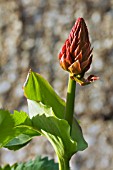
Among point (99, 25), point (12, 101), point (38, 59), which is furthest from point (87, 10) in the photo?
point (12, 101)

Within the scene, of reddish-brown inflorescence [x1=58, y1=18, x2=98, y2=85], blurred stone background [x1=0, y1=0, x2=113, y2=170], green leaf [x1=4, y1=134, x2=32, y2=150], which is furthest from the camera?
blurred stone background [x1=0, y1=0, x2=113, y2=170]

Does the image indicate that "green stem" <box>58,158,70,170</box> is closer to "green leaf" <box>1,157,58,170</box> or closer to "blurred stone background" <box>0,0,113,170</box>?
"green leaf" <box>1,157,58,170</box>

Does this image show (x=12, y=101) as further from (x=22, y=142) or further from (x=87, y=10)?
(x=22, y=142)

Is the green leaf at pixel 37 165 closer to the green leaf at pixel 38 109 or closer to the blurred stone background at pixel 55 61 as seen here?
the green leaf at pixel 38 109

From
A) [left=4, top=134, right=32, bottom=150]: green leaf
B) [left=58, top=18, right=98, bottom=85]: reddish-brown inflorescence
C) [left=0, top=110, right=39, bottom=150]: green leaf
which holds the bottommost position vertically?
[left=4, top=134, right=32, bottom=150]: green leaf

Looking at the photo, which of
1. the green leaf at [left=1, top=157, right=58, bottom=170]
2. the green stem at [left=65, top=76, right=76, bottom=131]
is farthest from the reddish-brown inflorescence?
the green leaf at [left=1, top=157, right=58, bottom=170]

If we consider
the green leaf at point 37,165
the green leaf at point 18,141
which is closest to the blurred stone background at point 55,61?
the green leaf at point 37,165

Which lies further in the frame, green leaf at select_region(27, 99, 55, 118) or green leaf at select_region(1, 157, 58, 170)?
green leaf at select_region(1, 157, 58, 170)

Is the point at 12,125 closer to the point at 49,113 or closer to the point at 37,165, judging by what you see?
the point at 49,113
